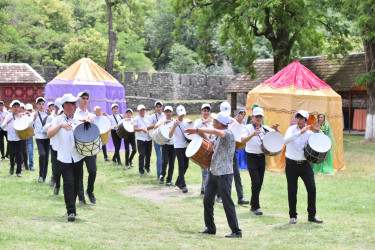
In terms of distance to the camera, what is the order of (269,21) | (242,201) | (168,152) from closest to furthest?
1. (242,201)
2. (168,152)
3. (269,21)

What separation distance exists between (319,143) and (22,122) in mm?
7320

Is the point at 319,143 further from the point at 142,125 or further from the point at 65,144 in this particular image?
the point at 142,125

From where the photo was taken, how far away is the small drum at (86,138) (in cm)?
912

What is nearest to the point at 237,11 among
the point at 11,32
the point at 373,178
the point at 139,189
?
the point at 373,178

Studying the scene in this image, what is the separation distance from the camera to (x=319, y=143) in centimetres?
966

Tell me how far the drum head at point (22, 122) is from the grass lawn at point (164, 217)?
1193 millimetres

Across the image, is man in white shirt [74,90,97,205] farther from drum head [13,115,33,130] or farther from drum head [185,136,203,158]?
drum head [13,115,33,130]

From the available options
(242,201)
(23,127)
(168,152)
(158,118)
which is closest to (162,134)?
(168,152)

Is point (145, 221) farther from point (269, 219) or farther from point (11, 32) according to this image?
point (11, 32)

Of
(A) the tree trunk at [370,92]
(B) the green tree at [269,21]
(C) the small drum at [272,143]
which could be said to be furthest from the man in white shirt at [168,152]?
(A) the tree trunk at [370,92]

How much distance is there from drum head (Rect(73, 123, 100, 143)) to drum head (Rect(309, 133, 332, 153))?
329 centimetres

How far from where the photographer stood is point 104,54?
46156 mm

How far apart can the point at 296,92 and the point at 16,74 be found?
21.1 meters

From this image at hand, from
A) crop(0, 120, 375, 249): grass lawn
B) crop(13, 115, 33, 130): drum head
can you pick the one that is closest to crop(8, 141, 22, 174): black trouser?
crop(0, 120, 375, 249): grass lawn
